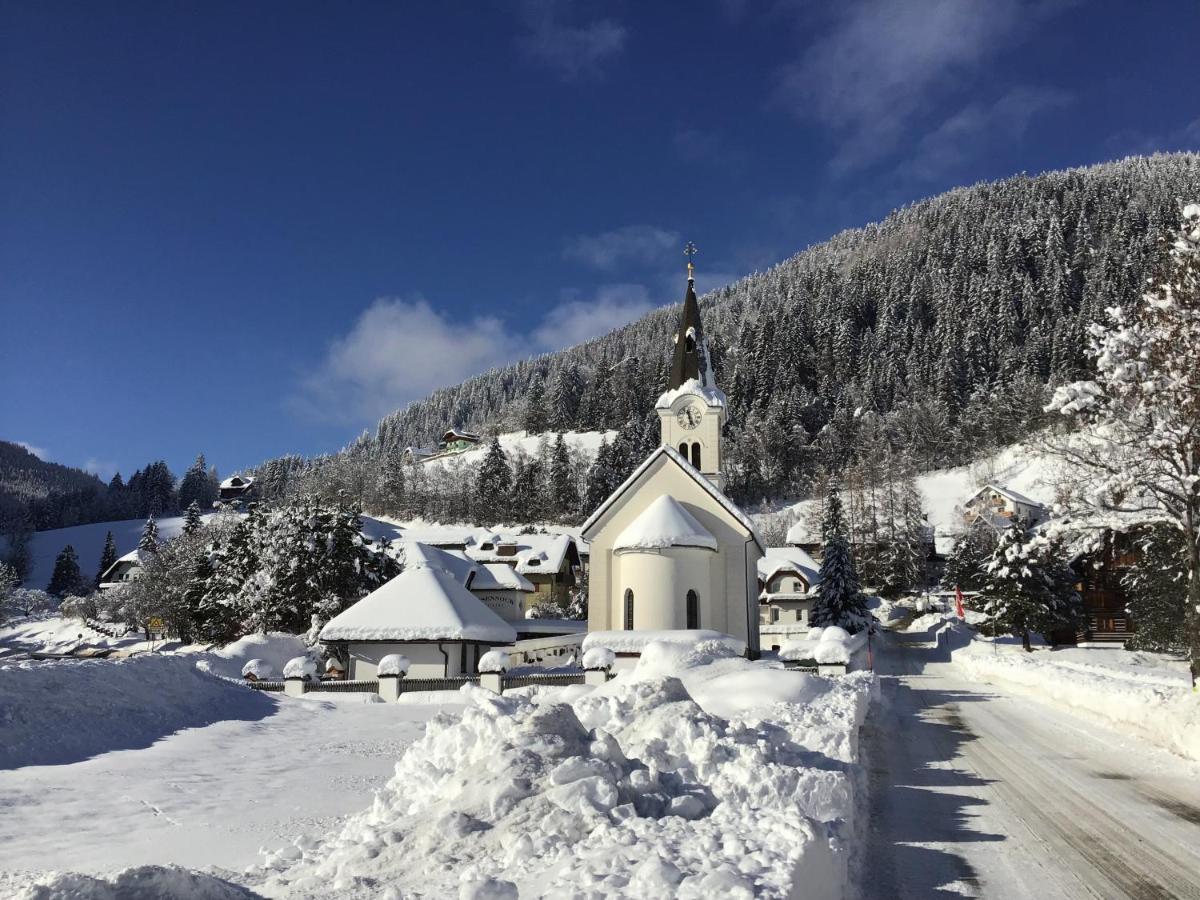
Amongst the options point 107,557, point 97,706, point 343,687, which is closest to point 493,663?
point 343,687

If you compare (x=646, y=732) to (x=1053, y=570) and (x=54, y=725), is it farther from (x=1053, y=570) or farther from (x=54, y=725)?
(x=1053, y=570)

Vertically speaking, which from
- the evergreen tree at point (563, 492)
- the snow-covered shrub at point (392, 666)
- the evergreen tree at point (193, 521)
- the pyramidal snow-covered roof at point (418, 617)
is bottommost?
the snow-covered shrub at point (392, 666)

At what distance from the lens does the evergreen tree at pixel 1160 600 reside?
35659mm

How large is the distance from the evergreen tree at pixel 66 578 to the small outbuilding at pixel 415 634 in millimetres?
Result: 105062

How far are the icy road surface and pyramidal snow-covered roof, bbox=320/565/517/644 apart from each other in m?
15.6

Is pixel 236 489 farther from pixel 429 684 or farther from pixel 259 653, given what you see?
pixel 429 684

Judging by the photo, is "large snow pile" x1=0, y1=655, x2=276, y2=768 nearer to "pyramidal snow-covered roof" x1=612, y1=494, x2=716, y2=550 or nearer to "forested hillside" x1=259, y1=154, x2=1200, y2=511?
"pyramidal snow-covered roof" x1=612, y1=494, x2=716, y2=550

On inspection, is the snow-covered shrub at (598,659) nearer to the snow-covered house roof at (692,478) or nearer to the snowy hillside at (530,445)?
the snow-covered house roof at (692,478)

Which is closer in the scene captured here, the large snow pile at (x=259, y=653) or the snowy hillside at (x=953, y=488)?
the large snow pile at (x=259, y=653)

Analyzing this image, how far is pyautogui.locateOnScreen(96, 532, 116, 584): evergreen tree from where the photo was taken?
115 meters

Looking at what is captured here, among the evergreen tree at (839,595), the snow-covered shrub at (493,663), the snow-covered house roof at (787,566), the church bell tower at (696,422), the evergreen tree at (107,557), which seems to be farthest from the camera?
the evergreen tree at (107,557)

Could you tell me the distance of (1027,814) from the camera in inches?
392

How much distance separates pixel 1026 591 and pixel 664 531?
26.1 meters

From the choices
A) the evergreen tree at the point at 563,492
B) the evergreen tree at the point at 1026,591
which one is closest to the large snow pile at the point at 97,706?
the evergreen tree at the point at 1026,591
